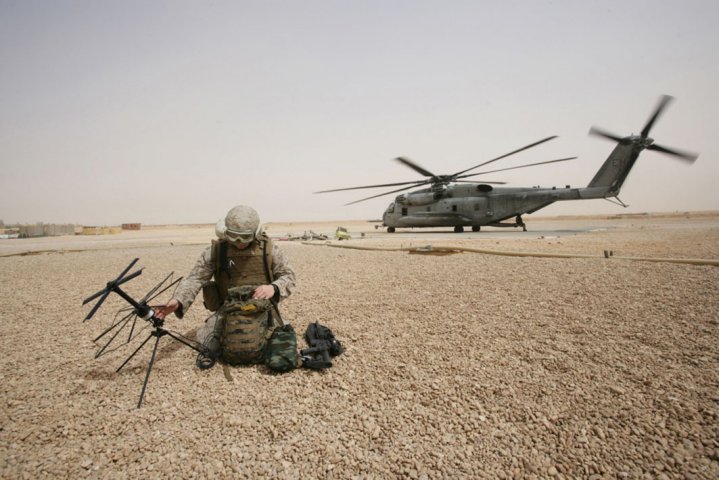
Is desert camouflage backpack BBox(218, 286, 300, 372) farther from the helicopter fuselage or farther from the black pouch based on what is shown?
the helicopter fuselage

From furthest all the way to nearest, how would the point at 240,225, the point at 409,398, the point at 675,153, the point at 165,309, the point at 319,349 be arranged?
the point at 675,153
the point at 319,349
the point at 240,225
the point at 165,309
the point at 409,398

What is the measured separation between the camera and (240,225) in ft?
12.3

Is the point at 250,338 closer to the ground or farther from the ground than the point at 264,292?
closer to the ground

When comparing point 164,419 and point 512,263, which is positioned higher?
point 512,263

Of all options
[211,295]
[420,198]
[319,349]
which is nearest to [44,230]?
[420,198]

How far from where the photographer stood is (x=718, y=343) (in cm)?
394

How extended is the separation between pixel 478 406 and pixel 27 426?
3.85 meters

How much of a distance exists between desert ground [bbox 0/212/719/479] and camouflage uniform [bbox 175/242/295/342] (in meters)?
0.68

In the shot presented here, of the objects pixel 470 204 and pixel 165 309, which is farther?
pixel 470 204

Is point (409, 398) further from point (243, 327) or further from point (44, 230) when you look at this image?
point (44, 230)

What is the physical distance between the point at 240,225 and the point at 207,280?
Answer: 90 centimetres

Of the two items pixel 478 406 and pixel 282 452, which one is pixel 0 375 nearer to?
pixel 282 452

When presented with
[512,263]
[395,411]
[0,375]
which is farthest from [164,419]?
[512,263]

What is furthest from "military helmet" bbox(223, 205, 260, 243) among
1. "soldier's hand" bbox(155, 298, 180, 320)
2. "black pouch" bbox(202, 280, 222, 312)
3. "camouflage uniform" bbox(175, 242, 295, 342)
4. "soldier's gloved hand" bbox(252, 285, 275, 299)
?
"soldier's hand" bbox(155, 298, 180, 320)
